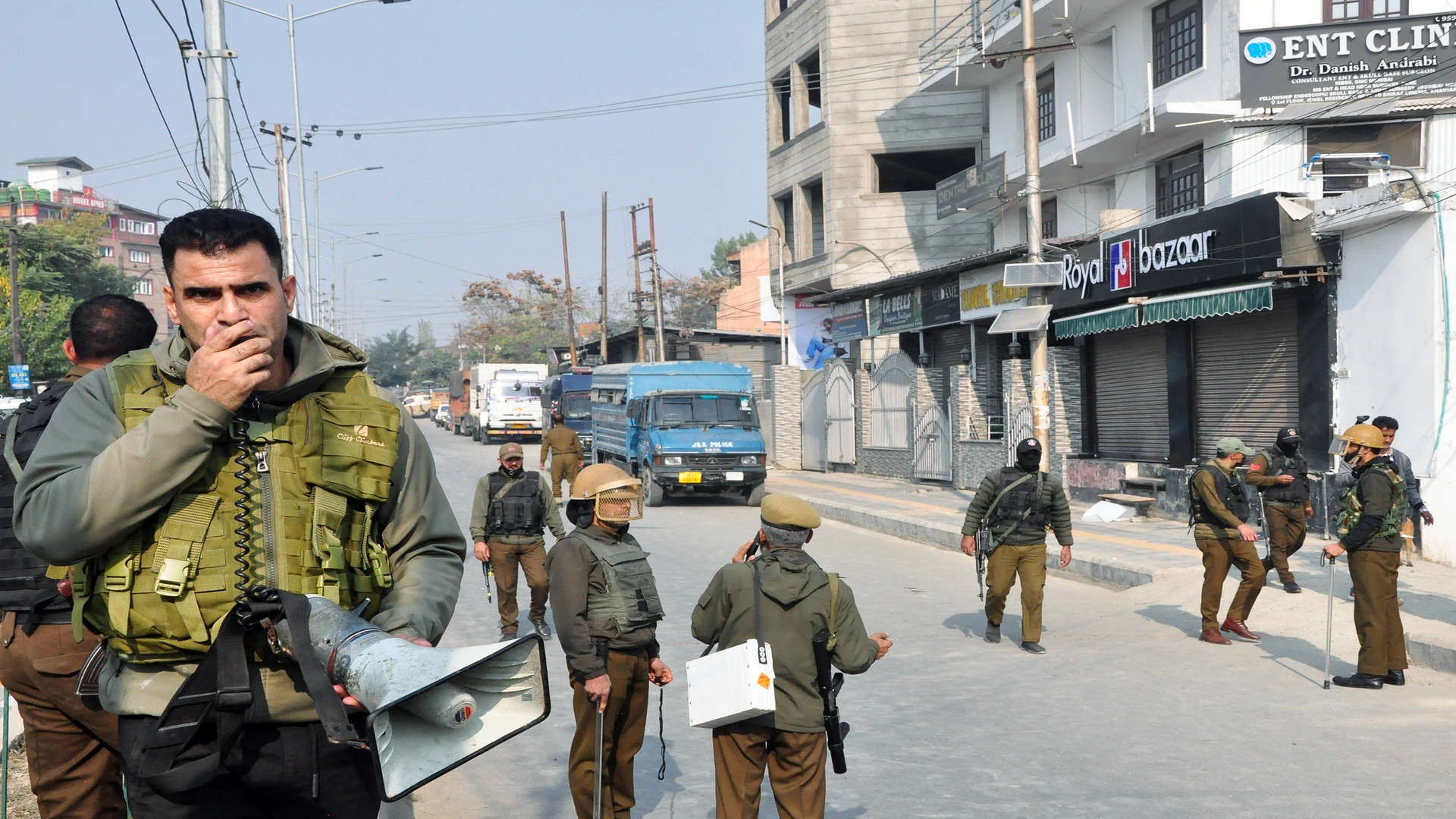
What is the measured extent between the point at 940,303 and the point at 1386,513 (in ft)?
59.2

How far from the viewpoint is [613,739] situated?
5.59 m

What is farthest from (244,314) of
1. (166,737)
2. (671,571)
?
(671,571)

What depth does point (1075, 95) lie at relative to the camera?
912 inches

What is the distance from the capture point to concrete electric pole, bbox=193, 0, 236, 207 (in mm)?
13430

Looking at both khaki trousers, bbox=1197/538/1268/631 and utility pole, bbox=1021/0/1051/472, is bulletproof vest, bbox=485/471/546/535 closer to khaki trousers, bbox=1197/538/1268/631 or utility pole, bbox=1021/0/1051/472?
khaki trousers, bbox=1197/538/1268/631

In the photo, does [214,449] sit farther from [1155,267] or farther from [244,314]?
[1155,267]

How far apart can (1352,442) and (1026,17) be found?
11.5 metres

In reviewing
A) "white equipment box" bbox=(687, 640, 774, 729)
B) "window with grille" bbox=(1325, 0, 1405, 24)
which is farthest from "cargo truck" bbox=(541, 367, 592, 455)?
"white equipment box" bbox=(687, 640, 774, 729)

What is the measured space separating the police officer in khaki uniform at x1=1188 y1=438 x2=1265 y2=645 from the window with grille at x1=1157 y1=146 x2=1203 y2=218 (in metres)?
10.2

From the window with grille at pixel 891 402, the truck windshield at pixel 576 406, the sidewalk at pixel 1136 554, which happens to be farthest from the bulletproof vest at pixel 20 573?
the truck windshield at pixel 576 406

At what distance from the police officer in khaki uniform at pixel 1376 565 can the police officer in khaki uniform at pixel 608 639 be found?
5.39 metres

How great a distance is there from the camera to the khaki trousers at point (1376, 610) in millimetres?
8594

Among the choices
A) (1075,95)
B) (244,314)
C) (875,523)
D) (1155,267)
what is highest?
(1075,95)

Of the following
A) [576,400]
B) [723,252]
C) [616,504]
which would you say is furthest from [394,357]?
[616,504]
